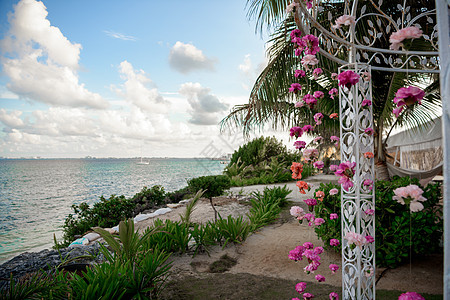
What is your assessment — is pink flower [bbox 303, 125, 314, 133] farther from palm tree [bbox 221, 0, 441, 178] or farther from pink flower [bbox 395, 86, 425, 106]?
palm tree [bbox 221, 0, 441, 178]

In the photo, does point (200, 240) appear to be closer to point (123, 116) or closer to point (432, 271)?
point (432, 271)

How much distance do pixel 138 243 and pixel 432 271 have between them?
324 centimetres

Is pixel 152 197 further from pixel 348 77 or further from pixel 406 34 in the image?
pixel 406 34

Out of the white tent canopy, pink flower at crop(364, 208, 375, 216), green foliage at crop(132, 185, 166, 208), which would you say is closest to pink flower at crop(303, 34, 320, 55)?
pink flower at crop(364, 208, 375, 216)

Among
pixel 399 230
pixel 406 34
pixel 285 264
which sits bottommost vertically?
pixel 285 264

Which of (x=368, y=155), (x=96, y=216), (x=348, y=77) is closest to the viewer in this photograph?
(x=348, y=77)

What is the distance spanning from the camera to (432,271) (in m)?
2.90

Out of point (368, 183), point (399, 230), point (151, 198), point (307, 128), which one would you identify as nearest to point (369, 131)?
point (368, 183)

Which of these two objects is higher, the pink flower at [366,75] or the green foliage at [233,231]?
the pink flower at [366,75]

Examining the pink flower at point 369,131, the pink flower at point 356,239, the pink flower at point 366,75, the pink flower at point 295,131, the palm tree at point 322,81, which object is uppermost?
the palm tree at point 322,81

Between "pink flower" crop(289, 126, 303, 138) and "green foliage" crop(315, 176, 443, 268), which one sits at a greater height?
"pink flower" crop(289, 126, 303, 138)

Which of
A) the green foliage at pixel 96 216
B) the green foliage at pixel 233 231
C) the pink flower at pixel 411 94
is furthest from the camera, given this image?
the green foliage at pixel 96 216

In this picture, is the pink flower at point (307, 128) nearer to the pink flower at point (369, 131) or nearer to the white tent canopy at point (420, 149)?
the pink flower at point (369, 131)

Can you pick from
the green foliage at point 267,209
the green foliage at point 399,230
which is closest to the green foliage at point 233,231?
the green foliage at point 267,209
